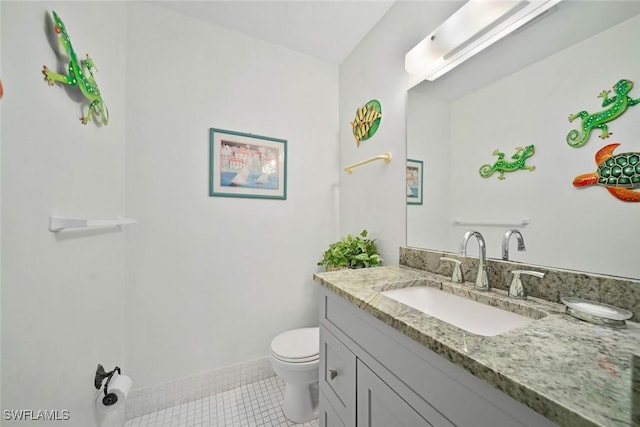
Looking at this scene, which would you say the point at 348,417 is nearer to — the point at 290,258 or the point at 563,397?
the point at 563,397

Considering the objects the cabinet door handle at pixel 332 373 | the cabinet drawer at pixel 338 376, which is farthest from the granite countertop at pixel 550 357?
the cabinet door handle at pixel 332 373

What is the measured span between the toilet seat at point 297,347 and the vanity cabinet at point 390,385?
264mm

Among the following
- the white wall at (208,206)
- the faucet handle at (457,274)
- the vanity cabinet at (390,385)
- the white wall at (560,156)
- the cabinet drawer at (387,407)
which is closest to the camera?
the vanity cabinet at (390,385)

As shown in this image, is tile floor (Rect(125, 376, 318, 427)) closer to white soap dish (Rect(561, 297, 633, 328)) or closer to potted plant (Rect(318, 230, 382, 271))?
potted plant (Rect(318, 230, 382, 271))

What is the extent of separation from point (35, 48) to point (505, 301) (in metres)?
1.63

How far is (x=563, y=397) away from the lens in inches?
13.3

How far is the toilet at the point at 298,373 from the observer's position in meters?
1.29

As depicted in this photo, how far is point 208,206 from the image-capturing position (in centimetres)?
157

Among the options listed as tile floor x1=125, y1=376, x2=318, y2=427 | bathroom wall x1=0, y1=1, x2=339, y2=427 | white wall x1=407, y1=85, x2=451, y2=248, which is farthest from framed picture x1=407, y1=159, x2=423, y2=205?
tile floor x1=125, y1=376, x2=318, y2=427

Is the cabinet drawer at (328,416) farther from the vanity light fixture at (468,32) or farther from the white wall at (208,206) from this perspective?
the vanity light fixture at (468,32)

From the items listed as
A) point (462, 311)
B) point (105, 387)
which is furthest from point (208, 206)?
point (462, 311)

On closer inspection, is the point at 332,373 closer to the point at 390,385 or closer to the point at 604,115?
the point at 390,385

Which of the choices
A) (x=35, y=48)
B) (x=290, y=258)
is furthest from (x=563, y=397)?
(x=290, y=258)

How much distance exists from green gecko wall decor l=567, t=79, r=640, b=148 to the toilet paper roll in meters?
1.96
